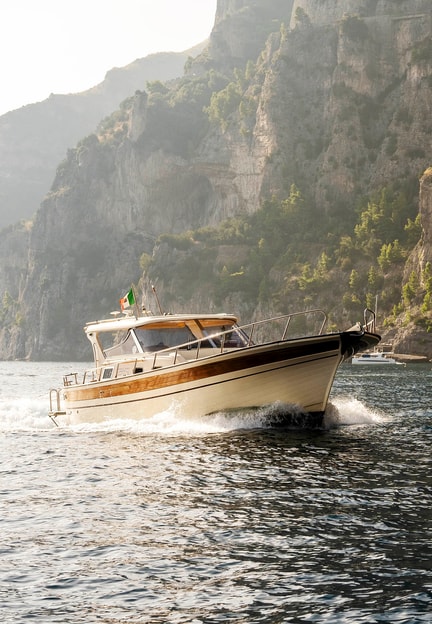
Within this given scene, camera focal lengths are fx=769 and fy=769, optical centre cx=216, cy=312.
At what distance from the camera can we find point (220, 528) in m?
13.3

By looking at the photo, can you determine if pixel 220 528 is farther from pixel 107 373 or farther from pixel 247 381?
pixel 107 373

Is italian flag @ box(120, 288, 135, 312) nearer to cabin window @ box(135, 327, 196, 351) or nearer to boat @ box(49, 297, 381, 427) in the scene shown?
boat @ box(49, 297, 381, 427)

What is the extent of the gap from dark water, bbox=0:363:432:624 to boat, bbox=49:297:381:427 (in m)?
1.12

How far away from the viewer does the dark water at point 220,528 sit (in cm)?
988

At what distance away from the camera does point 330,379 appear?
79.9 feet

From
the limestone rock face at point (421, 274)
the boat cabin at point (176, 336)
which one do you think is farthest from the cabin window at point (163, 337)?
the limestone rock face at point (421, 274)

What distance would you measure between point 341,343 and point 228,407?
4107 mm

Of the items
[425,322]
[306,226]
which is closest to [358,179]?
[306,226]

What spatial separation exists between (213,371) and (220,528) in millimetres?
10673

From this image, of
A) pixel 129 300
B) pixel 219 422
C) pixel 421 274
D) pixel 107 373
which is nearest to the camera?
pixel 219 422

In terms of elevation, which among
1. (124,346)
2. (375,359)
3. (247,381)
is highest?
(124,346)

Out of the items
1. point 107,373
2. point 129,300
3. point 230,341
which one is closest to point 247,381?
point 230,341

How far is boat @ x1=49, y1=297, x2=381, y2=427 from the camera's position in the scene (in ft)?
77.7

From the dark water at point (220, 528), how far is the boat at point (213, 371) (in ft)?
3.69
